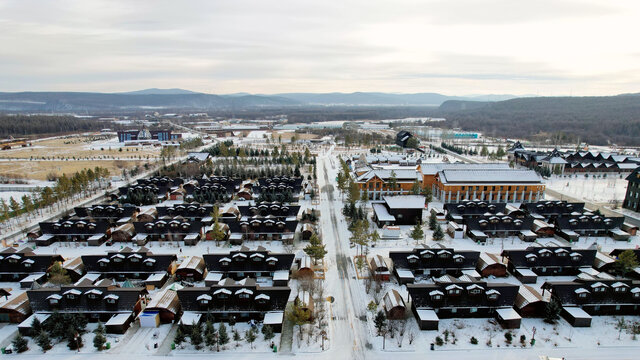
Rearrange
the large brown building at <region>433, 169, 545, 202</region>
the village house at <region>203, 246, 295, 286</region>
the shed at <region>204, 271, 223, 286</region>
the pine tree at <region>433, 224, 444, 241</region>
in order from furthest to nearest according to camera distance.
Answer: the large brown building at <region>433, 169, 545, 202</region> < the pine tree at <region>433, 224, 444, 241</region> < the village house at <region>203, 246, 295, 286</region> < the shed at <region>204, 271, 223, 286</region>

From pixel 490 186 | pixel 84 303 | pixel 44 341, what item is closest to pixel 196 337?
pixel 84 303

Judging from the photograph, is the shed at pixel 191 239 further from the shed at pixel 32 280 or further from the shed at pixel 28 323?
the shed at pixel 28 323

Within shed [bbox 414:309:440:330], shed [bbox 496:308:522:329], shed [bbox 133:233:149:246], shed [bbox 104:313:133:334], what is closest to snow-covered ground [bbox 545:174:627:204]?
shed [bbox 496:308:522:329]

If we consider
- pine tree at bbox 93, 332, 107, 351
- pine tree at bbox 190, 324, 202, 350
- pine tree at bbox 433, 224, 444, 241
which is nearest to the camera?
pine tree at bbox 93, 332, 107, 351

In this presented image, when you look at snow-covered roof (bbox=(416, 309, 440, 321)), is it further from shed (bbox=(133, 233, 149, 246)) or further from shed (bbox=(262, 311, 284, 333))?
shed (bbox=(133, 233, 149, 246))

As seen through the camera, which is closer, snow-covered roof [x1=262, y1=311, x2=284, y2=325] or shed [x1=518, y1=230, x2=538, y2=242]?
snow-covered roof [x1=262, y1=311, x2=284, y2=325]

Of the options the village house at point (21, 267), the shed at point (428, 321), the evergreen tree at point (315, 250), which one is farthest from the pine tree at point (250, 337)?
the village house at point (21, 267)

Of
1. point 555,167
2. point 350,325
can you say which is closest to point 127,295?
point 350,325
